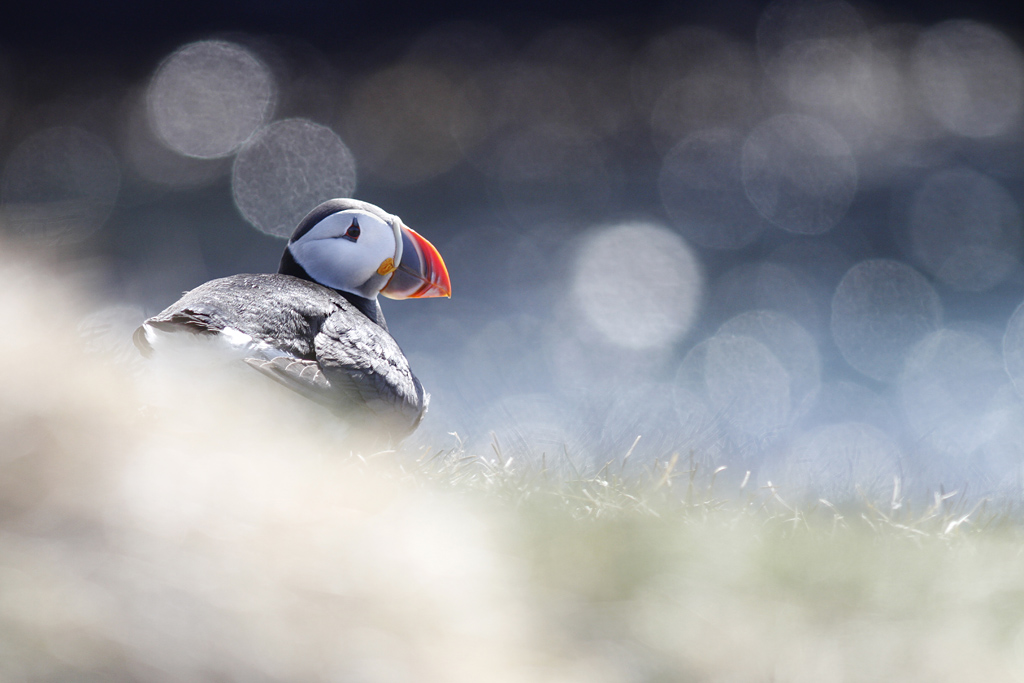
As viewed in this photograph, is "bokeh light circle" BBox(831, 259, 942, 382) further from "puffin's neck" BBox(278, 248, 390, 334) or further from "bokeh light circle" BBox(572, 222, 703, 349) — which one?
"puffin's neck" BBox(278, 248, 390, 334)

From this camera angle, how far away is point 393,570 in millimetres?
1854

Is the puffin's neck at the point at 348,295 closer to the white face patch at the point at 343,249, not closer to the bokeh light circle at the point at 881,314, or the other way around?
the white face patch at the point at 343,249

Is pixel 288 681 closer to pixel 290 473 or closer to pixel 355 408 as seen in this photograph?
pixel 290 473

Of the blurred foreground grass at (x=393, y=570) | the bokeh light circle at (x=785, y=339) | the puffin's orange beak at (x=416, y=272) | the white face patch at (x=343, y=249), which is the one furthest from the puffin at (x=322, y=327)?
the bokeh light circle at (x=785, y=339)

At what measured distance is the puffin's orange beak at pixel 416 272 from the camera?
15.7 feet

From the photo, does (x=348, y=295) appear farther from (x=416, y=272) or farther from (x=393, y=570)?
(x=393, y=570)

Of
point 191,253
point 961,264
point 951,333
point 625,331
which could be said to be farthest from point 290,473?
point 961,264

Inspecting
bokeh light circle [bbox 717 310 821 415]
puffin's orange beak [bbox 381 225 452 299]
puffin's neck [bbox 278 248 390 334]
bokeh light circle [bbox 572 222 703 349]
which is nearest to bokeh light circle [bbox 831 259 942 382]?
bokeh light circle [bbox 717 310 821 415]

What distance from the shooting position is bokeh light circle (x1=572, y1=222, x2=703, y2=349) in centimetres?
2345

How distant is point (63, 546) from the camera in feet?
5.03

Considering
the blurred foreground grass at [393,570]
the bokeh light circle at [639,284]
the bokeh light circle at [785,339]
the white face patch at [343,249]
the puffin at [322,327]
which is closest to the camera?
the blurred foreground grass at [393,570]

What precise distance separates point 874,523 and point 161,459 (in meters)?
2.36

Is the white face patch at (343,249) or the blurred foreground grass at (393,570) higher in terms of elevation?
the blurred foreground grass at (393,570)

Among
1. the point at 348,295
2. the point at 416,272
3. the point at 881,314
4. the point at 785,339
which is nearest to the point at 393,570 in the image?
the point at 348,295
